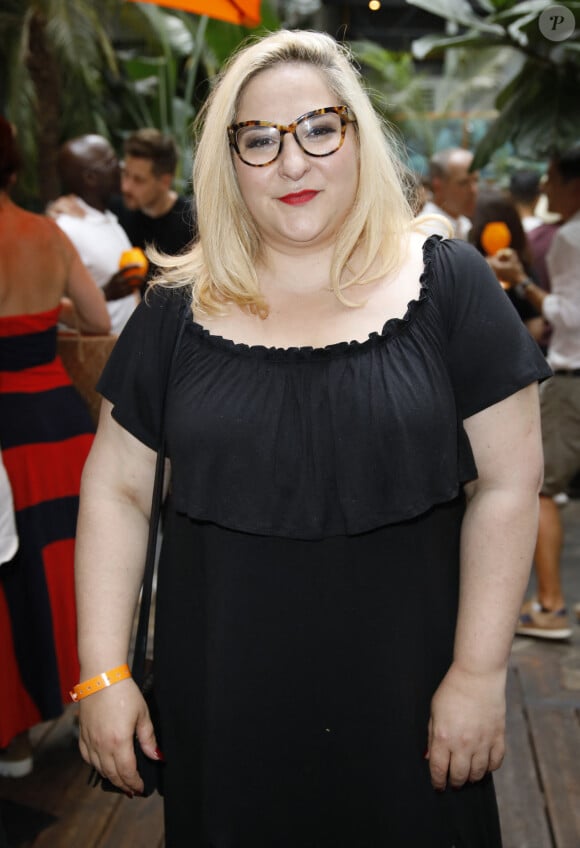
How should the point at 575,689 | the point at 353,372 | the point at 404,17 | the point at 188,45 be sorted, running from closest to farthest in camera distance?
the point at 353,372, the point at 575,689, the point at 188,45, the point at 404,17

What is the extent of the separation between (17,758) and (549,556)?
252cm

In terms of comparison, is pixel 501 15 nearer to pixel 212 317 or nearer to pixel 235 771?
pixel 212 317

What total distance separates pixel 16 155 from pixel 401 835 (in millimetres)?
2563

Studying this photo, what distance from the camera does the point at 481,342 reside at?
1.76 metres

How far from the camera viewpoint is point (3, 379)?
3545mm

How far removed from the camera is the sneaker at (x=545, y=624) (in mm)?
4742

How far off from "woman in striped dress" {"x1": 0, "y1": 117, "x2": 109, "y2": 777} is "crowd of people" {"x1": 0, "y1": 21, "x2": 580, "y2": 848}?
165 cm

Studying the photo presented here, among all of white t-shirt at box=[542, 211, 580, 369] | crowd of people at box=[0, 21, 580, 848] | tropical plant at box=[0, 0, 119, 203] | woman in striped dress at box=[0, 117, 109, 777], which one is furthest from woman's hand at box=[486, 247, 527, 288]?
A: tropical plant at box=[0, 0, 119, 203]

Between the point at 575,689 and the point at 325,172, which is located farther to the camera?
the point at 575,689

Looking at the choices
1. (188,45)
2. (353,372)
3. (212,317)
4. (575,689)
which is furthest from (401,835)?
(188,45)

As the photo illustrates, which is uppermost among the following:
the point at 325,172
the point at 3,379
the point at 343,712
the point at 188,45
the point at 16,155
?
the point at 325,172

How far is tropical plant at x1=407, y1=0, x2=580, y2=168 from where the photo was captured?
14.6 ft

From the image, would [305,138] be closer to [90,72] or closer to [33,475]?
[33,475]

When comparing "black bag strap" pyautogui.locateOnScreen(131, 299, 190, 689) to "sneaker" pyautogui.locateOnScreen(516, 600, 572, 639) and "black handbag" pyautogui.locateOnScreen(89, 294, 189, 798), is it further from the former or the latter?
"sneaker" pyautogui.locateOnScreen(516, 600, 572, 639)
